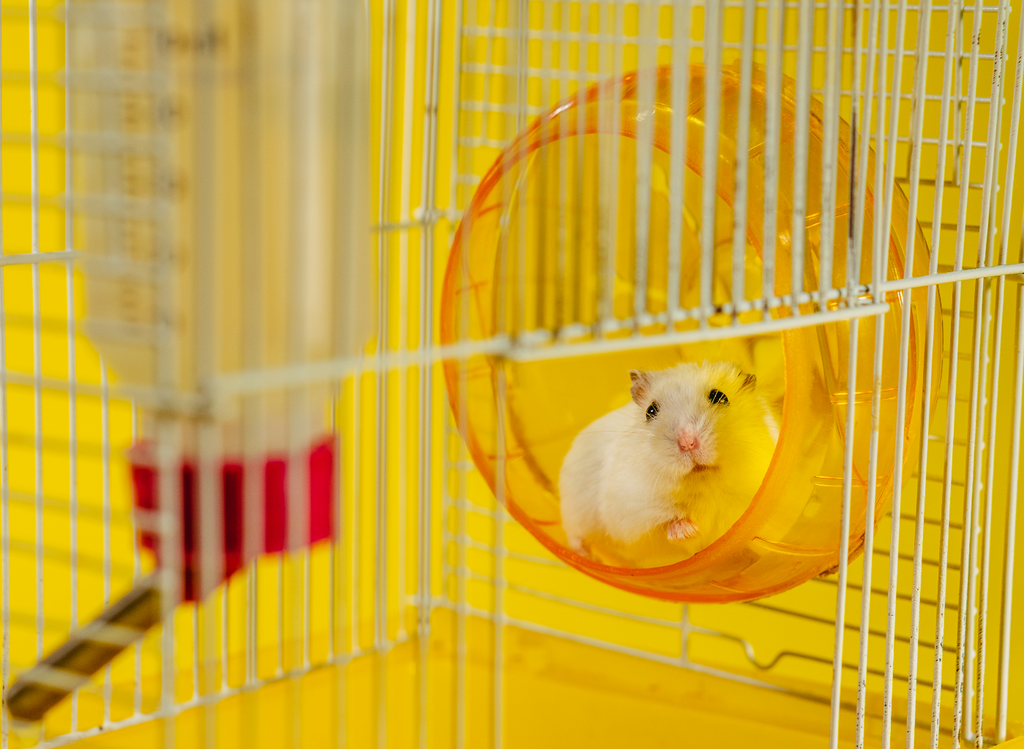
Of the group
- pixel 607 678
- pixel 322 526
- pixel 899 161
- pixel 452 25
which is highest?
pixel 452 25

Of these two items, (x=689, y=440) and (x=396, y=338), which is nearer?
(x=689, y=440)

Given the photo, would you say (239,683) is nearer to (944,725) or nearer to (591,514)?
(591,514)

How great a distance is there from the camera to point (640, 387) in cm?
126

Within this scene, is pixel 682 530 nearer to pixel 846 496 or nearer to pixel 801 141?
pixel 846 496

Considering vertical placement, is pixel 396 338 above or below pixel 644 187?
below

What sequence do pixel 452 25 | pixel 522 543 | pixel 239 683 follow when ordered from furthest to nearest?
pixel 522 543, pixel 452 25, pixel 239 683

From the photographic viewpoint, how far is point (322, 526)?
0.54 m

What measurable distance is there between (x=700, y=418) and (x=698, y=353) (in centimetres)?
15

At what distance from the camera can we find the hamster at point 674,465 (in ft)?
3.89

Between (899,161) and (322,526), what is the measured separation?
1034mm

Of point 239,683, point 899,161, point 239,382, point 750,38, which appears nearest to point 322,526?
point 239,382

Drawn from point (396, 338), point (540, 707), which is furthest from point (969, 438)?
point (396, 338)

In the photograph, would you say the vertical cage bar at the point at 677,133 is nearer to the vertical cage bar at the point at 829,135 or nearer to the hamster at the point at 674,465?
the vertical cage bar at the point at 829,135

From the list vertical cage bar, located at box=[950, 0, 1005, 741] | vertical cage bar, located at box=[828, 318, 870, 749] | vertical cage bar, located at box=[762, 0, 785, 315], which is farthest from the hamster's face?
vertical cage bar, located at box=[762, 0, 785, 315]
